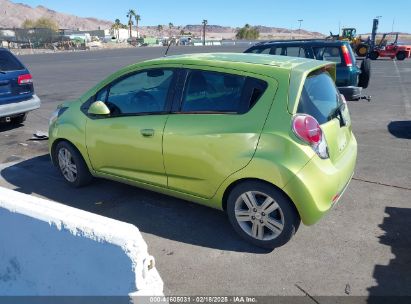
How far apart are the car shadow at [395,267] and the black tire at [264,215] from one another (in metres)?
0.79

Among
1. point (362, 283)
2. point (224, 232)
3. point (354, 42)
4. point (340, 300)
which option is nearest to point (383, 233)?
point (362, 283)

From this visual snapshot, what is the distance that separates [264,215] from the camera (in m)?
3.39

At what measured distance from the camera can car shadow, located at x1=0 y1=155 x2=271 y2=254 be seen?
3697 millimetres

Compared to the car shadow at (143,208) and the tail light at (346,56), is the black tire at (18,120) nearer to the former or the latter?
the car shadow at (143,208)

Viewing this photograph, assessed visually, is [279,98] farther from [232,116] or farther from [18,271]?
[18,271]

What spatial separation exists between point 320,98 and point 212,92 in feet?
3.38

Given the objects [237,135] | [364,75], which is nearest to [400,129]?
[364,75]

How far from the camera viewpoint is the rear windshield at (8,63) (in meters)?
7.35

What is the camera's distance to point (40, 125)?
8469 mm

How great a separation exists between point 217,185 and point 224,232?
1.81ft

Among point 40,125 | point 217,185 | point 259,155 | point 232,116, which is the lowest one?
point 40,125

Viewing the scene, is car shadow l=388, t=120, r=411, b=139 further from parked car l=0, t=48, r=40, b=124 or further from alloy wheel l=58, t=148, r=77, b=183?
parked car l=0, t=48, r=40, b=124

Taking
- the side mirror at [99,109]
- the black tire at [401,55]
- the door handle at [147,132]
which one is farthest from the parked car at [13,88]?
the black tire at [401,55]

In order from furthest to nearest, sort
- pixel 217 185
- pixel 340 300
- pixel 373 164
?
pixel 373 164, pixel 217 185, pixel 340 300
